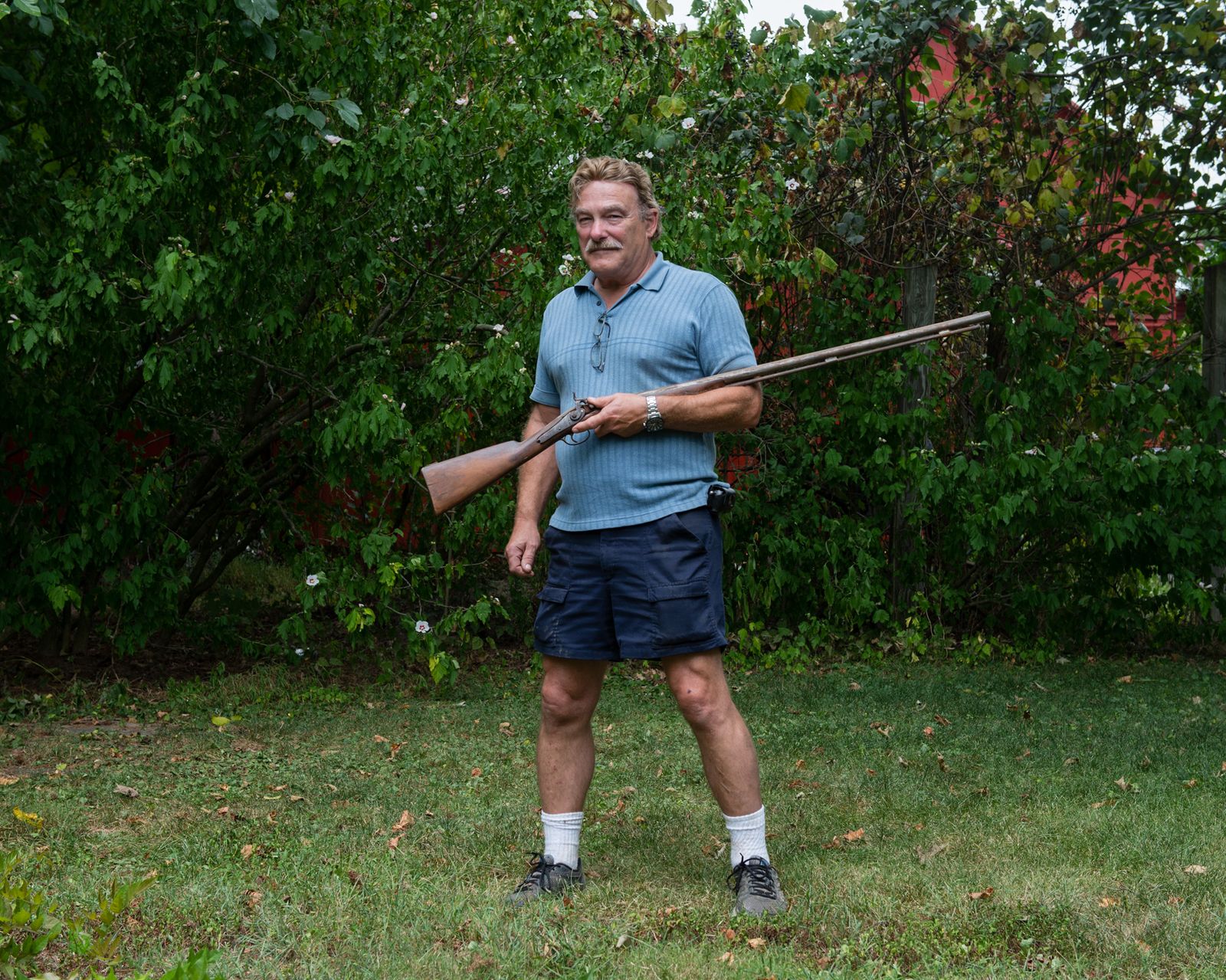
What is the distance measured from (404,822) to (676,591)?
1.67m

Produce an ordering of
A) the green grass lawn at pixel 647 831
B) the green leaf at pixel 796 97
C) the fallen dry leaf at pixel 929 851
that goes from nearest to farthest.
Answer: the green grass lawn at pixel 647 831 < the fallen dry leaf at pixel 929 851 < the green leaf at pixel 796 97

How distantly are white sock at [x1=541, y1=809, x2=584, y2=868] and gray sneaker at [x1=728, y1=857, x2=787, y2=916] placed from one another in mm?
488

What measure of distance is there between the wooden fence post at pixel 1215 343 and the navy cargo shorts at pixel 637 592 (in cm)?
545

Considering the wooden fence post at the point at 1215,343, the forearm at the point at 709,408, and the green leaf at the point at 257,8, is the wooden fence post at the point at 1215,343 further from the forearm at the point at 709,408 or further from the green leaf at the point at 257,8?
A: the green leaf at the point at 257,8

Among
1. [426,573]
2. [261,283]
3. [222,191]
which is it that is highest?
[222,191]

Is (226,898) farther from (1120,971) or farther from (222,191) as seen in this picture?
(222,191)

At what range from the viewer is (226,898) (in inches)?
141

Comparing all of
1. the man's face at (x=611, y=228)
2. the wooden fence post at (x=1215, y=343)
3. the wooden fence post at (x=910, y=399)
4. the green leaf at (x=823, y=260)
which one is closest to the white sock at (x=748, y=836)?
the man's face at (x=611, y=228)

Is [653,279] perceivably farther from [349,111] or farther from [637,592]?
[349,111]

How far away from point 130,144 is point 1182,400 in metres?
6.08

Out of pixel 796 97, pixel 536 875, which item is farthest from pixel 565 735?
pixel 796 97

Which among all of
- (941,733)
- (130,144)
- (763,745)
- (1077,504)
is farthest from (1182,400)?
(130,144)

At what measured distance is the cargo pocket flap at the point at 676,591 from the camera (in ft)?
11.2

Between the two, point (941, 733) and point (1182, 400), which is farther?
point (1182, 400)
